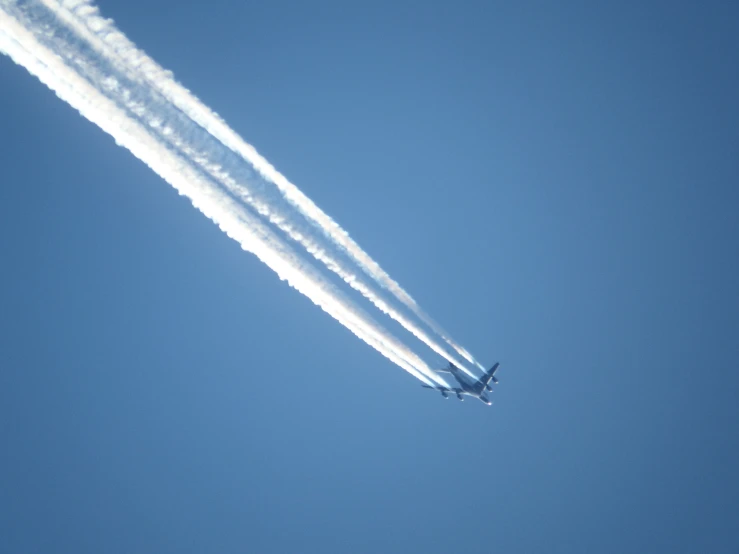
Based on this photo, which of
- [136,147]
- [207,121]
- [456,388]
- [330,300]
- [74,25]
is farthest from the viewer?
[456,388]

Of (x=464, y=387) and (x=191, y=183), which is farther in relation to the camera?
(x=464, y=387)

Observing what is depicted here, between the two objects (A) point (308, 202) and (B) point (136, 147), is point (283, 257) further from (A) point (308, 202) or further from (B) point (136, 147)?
(B) point (136, 147)

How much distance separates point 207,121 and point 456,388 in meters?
21.5

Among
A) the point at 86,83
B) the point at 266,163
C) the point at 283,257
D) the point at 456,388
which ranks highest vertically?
the point at 456,388

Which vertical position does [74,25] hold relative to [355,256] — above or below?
below

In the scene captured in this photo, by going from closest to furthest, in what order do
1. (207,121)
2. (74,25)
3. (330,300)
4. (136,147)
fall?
(74,25)
(136,147)
(207,121)
(330,300)

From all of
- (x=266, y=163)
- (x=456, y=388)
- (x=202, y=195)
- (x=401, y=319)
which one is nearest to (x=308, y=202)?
(x=266, y=163)

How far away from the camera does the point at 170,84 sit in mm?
14648

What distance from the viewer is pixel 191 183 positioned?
51.6 ft

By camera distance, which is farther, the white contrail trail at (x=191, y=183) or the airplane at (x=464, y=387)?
the airplane at (x=464, y=387)

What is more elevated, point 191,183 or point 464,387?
point 464,387

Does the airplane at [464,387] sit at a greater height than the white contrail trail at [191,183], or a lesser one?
greater

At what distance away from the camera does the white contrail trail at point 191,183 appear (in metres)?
12.3

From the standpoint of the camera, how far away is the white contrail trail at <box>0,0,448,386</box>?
12.3 meters
